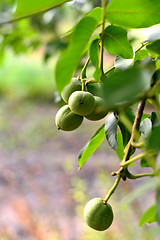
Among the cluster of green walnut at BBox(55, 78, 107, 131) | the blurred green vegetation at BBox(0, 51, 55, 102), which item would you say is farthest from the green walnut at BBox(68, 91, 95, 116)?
the blurred green vegetation at BBox(0, 51, 55, 102)

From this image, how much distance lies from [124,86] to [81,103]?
19 centimetres

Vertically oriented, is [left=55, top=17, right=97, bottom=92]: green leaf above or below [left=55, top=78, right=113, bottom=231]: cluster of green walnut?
above

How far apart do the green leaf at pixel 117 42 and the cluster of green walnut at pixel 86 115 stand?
5 cm

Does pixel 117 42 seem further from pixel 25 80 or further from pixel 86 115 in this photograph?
pixel 25 80

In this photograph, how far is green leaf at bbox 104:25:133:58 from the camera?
0.40 meters

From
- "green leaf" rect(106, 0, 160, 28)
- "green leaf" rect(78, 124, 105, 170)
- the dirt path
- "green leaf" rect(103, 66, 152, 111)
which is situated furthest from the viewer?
the dirt path

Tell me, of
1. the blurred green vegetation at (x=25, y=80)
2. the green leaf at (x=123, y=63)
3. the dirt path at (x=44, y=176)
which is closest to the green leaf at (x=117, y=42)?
the green leaf at (x=123, y=63)

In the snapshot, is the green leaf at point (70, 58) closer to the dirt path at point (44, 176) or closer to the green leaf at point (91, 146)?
the green leaf at point (91, 146)

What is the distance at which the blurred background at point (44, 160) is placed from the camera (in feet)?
4.79

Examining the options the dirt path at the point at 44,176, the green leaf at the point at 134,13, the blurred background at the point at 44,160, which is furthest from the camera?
the dirt path at the point at 44,176

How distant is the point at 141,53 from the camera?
1.47 ft

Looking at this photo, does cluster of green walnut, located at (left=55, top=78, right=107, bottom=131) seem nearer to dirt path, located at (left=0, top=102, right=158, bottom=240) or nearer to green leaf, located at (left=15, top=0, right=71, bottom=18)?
green leaf, located at (left=15, top=0, right=71, bottom=18)

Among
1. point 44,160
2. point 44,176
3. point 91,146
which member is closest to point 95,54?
point 91,146

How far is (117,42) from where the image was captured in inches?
15.8
